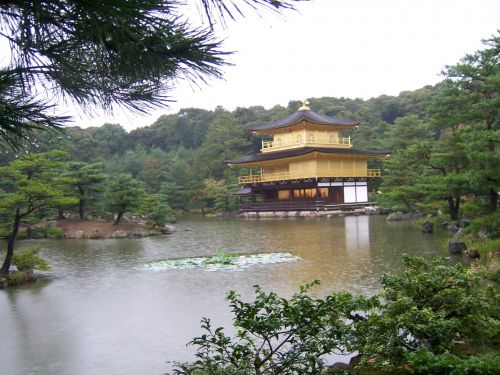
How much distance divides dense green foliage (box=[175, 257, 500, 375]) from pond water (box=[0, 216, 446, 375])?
1.27 m

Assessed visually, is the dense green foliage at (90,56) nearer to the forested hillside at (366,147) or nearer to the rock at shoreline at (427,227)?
the forested hillside at (366,147)

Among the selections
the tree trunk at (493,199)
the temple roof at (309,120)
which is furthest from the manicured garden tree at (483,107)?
the temple roof at (309,120)

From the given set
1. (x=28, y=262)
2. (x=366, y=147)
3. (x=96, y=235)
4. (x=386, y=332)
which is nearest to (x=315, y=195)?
(x=366, y=147)

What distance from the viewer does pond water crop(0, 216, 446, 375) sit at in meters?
4.00

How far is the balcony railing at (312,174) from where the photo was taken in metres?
24.0

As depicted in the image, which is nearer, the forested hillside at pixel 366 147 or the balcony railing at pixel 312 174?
the forested hillside at pixel 366 147

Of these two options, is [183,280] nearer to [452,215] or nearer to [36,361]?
[36,361]

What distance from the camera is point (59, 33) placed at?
2.36 m

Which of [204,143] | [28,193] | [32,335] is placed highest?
[204,143]

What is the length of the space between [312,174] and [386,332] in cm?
2153

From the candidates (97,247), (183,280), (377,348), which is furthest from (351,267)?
(97,247)

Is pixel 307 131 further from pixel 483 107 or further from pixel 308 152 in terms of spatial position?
pixel 483 107

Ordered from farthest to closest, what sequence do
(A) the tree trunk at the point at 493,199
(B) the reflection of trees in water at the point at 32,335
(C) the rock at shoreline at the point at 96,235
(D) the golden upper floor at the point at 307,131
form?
(D) the golden upper floor at the point at 307,131, (C) the rock at shoreline at the point at 96,235, (A) the tree trunk at the point at 493,199, (B) the reflection of trees in water at the point at 32,335

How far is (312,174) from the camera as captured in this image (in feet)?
79.0
